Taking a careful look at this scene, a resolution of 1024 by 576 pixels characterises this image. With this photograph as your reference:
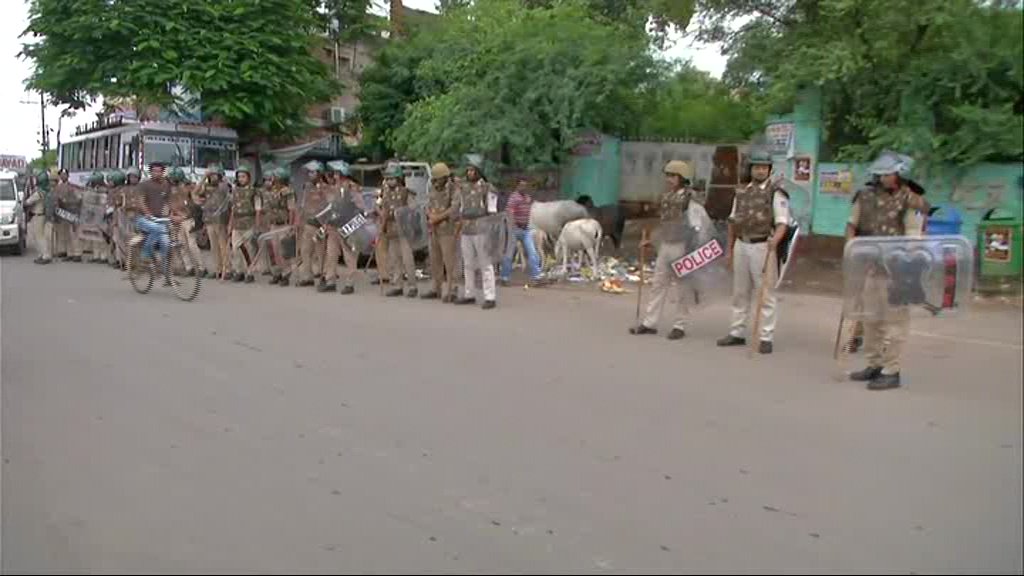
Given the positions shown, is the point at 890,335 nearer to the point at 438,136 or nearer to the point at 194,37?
the point at 438,136

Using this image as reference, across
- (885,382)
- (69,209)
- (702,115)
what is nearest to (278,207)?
(69,209)

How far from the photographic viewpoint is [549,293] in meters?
13.4

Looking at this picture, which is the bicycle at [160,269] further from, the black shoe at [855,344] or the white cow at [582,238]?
the black shoe at [855,344]

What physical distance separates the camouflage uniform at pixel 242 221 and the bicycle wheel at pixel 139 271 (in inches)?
82.7

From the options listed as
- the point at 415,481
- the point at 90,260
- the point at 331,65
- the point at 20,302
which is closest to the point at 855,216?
the point at 415,481

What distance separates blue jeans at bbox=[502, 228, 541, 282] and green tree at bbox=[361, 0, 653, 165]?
233 centimetres

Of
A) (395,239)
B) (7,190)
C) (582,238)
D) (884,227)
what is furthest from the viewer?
(7,190)

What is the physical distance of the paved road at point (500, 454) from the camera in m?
4.16

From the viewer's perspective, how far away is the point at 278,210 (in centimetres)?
1427

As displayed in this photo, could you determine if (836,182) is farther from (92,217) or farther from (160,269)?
(92,217)

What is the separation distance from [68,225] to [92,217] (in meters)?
0.82

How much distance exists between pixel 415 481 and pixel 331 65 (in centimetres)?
2594

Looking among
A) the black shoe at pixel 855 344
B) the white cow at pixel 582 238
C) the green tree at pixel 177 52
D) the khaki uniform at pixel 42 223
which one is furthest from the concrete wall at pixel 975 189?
the green tree at pixel 177 52

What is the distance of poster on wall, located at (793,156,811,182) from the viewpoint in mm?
15336
